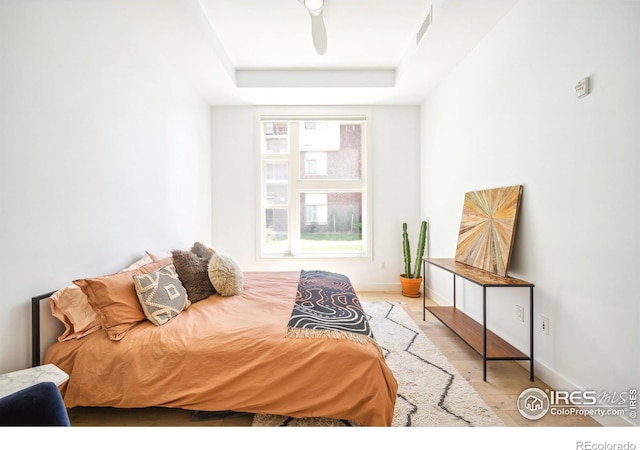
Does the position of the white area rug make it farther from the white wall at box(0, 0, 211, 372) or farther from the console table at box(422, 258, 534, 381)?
the white wall at box(0, 0, 211, 372)

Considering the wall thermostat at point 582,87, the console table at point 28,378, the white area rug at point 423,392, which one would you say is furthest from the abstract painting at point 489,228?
the console table at point 28,378

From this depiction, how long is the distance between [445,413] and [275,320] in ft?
3.65

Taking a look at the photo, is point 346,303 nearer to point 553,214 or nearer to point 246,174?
point 553,214

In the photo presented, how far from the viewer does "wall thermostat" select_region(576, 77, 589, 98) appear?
5.08ft

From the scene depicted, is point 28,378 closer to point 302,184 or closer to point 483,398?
point 483,398

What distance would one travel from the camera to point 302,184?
4.18 metres

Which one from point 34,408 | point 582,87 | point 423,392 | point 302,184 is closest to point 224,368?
point 34,408

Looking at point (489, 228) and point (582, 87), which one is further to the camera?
point (489, 228)

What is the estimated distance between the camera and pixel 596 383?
1.51m

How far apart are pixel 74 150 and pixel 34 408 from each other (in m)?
1.54

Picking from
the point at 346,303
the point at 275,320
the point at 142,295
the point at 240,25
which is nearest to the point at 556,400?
the point at 346,303

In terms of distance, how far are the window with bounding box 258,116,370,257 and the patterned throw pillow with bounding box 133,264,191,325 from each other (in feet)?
7.29

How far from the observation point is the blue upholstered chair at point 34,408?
2.42ft

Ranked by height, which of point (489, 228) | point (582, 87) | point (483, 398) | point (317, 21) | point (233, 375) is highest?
point (317, 21)
